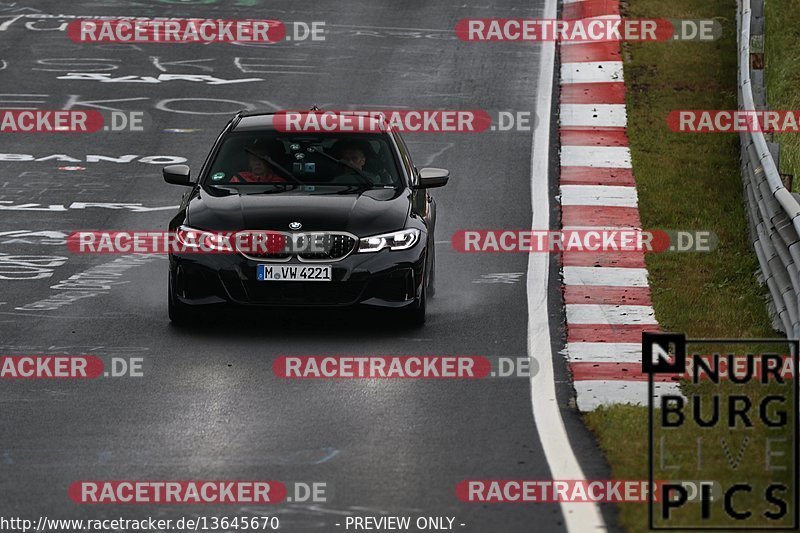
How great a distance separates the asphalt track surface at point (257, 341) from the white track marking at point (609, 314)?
19 centimetres

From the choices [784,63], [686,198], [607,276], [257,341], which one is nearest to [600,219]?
[686,198]

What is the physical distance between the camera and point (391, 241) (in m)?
12.0

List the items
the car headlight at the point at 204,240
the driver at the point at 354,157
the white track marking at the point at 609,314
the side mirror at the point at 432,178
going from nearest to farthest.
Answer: the car headlight at the point at 204,240 < the white track marking at the point at 609,314 < the side mirror at the point at 432,178 < the driver at the point at 354,157

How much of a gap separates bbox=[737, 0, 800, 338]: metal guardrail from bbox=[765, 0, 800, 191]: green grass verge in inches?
33.7

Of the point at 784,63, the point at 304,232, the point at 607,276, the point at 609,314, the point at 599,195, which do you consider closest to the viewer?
the point at 304,232

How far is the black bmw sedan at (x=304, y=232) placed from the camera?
11734 mm

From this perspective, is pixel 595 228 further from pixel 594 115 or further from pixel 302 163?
pixel 594 115

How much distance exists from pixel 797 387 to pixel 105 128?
13125 mm

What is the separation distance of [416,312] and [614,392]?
210 cm

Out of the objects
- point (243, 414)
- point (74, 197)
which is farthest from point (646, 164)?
point (243, 414)

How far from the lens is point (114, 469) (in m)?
8.56

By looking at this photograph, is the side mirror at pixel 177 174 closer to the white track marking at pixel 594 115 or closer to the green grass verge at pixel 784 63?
the green grass verge at pixel 784 63

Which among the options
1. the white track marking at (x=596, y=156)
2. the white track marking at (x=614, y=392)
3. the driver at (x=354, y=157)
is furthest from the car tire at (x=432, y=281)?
the white track marking at (x=596, y=156)

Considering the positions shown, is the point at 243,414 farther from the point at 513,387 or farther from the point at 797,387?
the point at 797,387
